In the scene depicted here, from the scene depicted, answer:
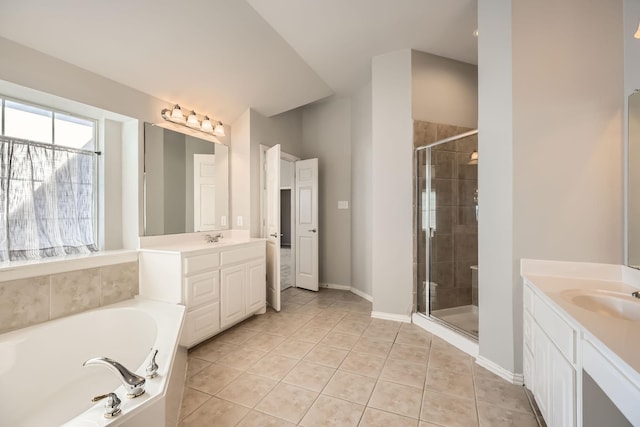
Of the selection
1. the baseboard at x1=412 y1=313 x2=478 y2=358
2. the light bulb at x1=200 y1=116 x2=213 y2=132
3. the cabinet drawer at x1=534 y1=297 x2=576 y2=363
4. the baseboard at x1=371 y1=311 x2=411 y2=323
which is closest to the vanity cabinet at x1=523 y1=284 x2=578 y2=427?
the cabinet drawer at x1=534 y1=297 x2=576 y2=363

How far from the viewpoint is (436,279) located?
2902mm

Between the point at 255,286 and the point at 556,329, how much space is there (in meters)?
2.54

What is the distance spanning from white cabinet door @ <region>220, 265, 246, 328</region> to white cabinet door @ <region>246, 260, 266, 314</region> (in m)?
0.08

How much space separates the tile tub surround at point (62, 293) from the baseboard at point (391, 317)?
2393 mm

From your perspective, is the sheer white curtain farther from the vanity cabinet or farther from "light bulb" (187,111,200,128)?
the vanity cabinet

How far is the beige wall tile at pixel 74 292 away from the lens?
1848 mm

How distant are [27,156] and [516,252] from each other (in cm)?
346

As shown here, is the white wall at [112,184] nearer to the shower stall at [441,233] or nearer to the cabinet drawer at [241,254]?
the cabinet drawer at [241,254]

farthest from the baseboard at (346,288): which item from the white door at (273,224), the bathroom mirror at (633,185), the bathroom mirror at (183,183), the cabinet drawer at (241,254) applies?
the bathroom mirror at (633,185)

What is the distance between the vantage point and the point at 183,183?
2.85 metres

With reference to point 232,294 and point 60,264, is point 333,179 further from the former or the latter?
point 60,264

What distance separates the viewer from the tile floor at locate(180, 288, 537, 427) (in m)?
1.56

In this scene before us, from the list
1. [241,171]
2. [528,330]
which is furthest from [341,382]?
[241,171]

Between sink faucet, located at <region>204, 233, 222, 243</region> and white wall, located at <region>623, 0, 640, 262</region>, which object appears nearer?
white wall, located at <region>623, 0, 640, 262</region>
